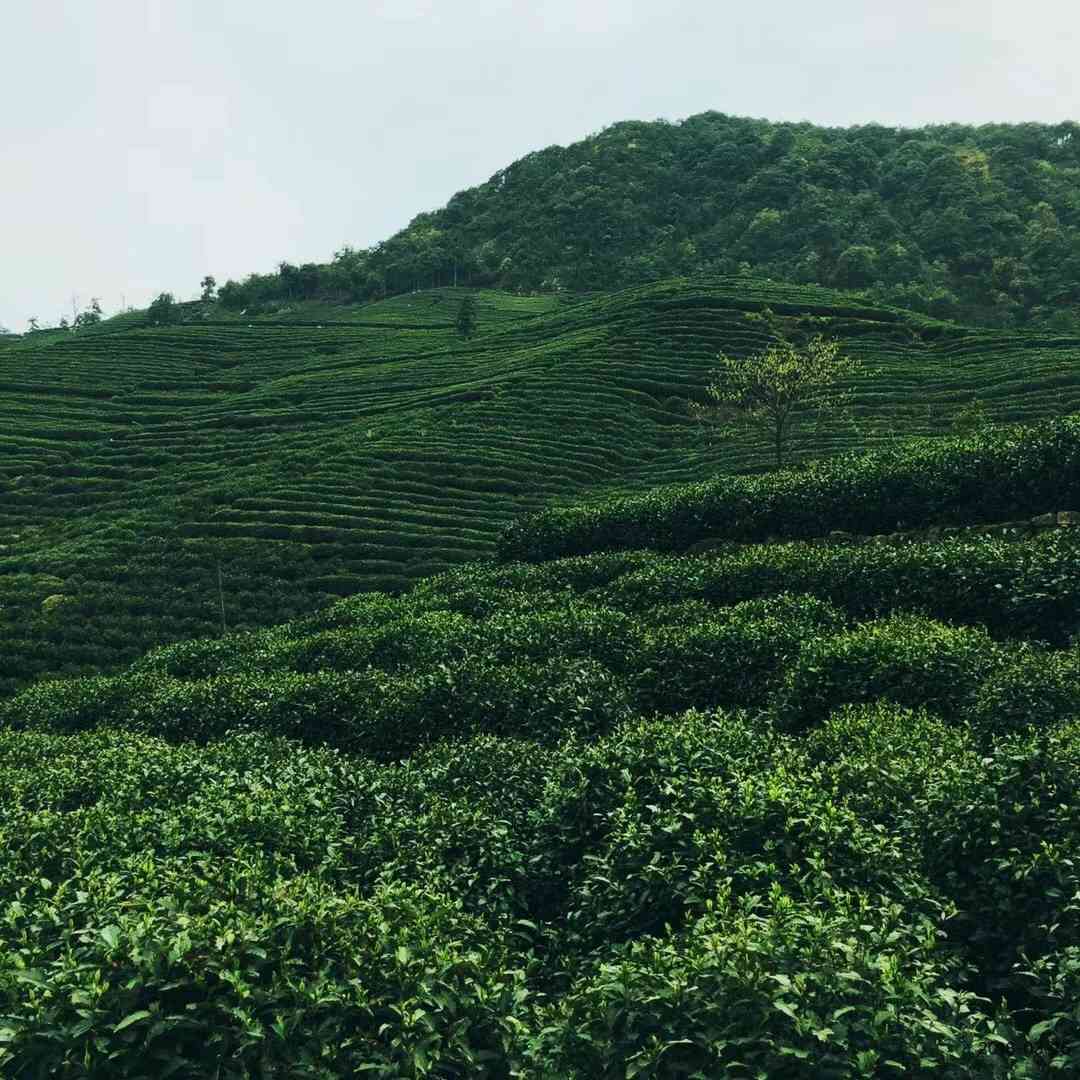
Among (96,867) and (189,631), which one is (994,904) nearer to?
(96,867)

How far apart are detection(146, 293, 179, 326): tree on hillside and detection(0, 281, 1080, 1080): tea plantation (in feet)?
266

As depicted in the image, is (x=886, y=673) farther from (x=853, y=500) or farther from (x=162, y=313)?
(x=162, y=313)

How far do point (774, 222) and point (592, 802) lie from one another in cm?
11762

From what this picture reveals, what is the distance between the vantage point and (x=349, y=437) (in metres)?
56.9

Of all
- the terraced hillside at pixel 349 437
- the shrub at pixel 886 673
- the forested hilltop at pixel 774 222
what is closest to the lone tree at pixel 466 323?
the terraced hillside at pixel 349 437

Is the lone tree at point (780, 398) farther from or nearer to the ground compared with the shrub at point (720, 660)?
farther from the ground

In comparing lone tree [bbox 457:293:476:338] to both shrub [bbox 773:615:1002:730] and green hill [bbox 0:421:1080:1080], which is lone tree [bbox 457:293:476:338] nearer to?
green hill [bbox 0:421:1080:1080]

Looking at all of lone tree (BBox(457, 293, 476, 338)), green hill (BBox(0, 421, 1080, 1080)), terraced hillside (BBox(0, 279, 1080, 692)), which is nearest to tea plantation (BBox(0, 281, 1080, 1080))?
green hill (BBox(0, 421, 1080, 1080))

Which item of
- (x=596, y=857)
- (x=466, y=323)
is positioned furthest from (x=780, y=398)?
(x=466, y=323)

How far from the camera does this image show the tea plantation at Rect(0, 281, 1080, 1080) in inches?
249

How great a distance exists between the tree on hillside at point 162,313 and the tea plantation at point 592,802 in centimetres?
8097

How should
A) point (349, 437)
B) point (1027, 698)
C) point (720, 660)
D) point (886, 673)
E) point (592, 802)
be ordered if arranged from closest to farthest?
1. point (592, 802)
2. point (1027, 698)
3. point (886, 673)
4. point (720, 660)
5. point (349, 437)

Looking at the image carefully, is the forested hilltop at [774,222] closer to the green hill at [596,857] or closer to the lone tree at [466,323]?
the lone tree at [466,323]

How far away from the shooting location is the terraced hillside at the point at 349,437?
3934 centimetres
